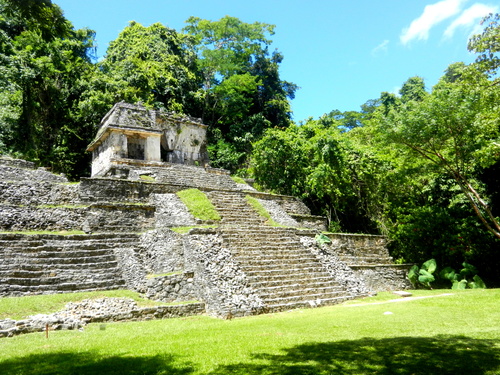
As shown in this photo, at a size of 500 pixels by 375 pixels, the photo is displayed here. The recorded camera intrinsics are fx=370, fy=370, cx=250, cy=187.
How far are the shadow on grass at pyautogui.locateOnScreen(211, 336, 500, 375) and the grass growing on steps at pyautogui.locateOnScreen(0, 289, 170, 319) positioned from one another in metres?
4.71

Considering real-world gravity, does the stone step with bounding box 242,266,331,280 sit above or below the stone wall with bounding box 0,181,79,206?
below

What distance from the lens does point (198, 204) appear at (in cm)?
1291

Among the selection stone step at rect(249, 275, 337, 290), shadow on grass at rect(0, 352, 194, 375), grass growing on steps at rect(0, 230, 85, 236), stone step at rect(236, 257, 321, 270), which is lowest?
stone step at rect(249, 275, 337, 290)

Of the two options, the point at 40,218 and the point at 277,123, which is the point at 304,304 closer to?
the point at 40,218

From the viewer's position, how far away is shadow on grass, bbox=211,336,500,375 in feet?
12.0

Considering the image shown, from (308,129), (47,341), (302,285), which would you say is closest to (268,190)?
(308,129)

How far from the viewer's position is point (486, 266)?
46.9 feet

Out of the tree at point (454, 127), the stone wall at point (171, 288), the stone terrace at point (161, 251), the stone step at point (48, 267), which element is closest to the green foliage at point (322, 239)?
the stone terrace at point (161, 251)

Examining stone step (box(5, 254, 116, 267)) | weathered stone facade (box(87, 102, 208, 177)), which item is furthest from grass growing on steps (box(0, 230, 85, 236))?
weathered stone facade (box(87, 102, 208, 177))

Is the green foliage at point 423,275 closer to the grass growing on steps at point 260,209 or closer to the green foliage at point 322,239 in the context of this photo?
the green foliage at point 322,239

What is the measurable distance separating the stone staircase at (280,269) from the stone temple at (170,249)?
3 centimetres

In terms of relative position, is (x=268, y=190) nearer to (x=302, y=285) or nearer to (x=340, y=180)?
(x=340, y=180)

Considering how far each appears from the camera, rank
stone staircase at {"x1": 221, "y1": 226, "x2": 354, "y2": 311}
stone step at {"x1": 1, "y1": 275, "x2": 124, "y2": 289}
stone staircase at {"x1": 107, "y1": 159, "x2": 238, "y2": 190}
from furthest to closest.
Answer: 1. stone staircase at {"x1": 107, "y1": 159, "x2": 238, "y2": 190}
2. stone staircase at {"x1": 221, "y1": 226, "x2": 354, "y2": 311}
3. stone step at {"x1": 1, "y1": 275, "x2": 124, "y2": 289}

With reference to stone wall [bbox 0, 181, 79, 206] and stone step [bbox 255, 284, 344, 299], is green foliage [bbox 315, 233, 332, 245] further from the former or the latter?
stone wall [bbox 0, 181, 79, 206]
